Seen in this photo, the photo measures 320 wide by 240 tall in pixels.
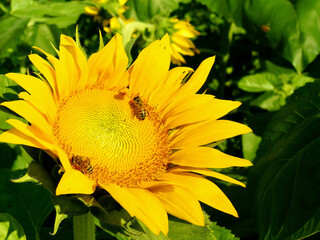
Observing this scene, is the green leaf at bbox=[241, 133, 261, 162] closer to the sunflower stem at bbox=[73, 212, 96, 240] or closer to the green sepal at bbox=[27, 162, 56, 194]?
the sunflower stem at bbox=[73, 212, 96, 240]

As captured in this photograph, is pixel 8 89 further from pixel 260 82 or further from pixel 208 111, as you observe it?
pixel 260 82

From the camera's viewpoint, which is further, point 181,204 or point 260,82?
point 260,82

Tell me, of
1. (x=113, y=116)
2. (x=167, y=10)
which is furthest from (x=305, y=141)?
(x=167, y=10)

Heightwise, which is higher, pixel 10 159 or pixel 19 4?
pixel 19 4

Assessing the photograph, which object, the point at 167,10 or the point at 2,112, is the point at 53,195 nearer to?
the point at 2,112

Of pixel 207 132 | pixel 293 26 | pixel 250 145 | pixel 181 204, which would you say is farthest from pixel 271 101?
pixel 181 204

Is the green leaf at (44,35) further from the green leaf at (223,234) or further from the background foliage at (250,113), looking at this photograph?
the green leaf at (223,234)

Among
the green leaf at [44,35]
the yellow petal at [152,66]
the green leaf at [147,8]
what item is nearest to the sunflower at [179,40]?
the green leaf at [147,8]
